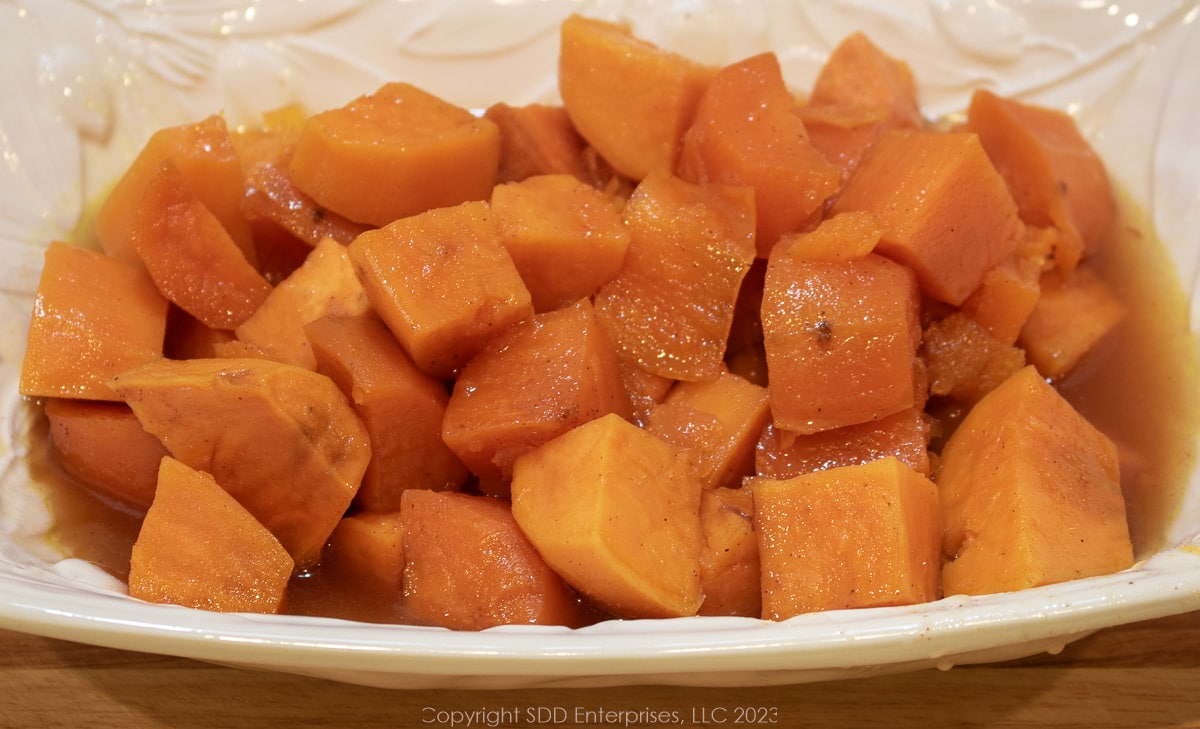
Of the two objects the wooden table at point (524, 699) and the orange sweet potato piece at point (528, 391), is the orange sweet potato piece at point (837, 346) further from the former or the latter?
the wooden table at point (524, 699)

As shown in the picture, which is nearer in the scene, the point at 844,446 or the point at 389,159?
the point at 844,446

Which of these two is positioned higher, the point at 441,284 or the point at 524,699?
the point at 441,284

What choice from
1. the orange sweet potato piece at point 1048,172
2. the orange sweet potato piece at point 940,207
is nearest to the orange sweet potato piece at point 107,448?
the orange sweet potato piece at point 940,207

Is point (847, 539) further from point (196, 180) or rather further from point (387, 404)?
point (196, 180)

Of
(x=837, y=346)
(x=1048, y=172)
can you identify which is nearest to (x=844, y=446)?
(x=837, y=346)

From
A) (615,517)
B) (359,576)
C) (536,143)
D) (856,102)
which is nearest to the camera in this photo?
(615,517)

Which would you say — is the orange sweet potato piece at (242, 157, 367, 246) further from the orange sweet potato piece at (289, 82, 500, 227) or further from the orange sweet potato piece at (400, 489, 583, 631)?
the orange sweet potato piece at (400, 489, 583, 631)
